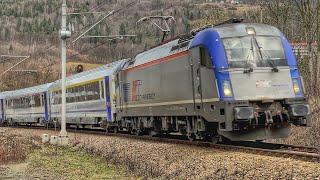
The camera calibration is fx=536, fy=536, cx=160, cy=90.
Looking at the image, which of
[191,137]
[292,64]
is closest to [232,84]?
[292,64]

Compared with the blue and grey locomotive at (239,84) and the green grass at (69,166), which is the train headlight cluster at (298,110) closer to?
the blue and grey locomotive at (239,84)

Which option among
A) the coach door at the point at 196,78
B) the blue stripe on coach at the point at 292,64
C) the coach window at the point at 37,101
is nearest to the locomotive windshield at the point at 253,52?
the blue stripe on coach at the point at 292,64

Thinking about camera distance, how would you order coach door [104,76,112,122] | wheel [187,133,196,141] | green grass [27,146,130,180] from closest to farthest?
green grass [27,146,130,180] < wheel [187,133,196,141] < coach door [104,76,112,122]

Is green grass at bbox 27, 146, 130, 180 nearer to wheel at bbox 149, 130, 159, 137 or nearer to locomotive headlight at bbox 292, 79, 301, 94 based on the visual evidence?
wheel at bbox 149, 130, 159, 137

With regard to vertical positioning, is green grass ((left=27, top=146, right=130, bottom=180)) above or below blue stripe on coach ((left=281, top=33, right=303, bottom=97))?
below

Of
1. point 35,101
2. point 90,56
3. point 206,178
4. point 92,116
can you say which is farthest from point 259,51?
point 90,56

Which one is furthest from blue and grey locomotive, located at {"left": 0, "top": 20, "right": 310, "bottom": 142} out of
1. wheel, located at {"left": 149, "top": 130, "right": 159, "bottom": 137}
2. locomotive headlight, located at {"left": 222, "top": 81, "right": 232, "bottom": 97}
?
wheel, located at {"left": 149, "top": 130, "right": 159, "bottom": 137}

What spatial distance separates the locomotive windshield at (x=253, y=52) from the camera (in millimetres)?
15883

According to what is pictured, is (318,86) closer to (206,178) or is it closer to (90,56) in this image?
(206,178)

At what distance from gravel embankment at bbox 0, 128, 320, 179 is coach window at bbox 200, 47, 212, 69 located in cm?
259

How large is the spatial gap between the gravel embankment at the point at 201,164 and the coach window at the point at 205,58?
8.51 ft

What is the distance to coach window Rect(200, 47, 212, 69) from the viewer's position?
53.1 feet

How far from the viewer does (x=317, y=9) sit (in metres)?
25.2

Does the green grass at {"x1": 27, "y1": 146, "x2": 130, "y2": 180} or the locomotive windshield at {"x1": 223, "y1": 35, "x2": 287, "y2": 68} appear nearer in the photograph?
the green grass at {"x1": 27, "y1": 146, "x2": 130, "y2": 180}
